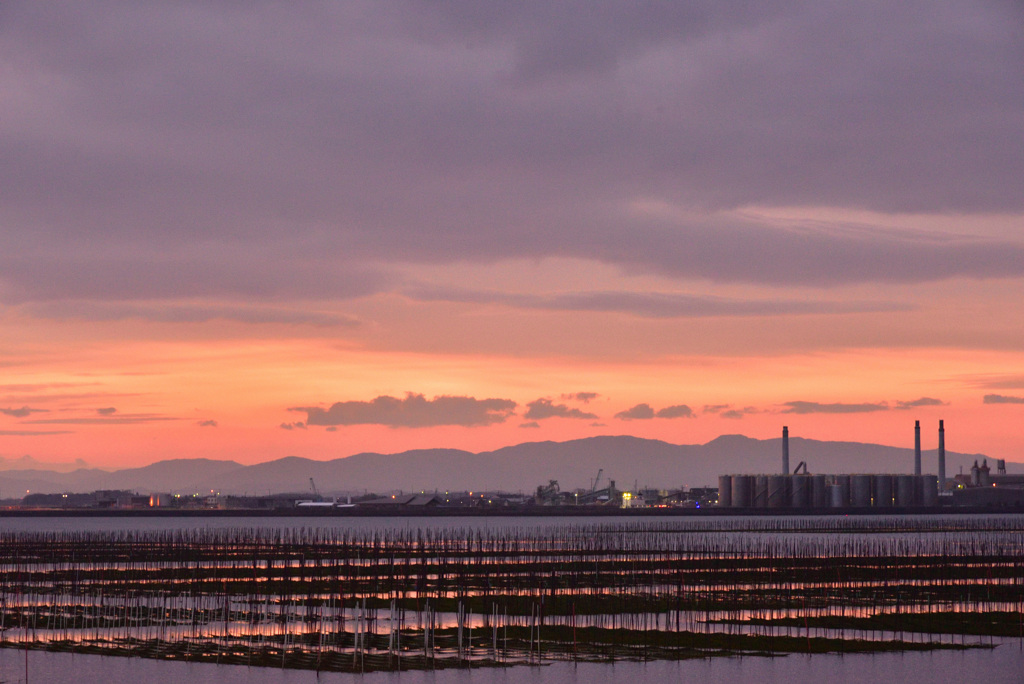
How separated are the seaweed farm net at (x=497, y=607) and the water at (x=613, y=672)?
155 centimetres

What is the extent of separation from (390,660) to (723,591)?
31.2 m

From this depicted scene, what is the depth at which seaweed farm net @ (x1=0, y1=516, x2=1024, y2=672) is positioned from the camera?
2064 inches

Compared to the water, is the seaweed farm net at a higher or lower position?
higher

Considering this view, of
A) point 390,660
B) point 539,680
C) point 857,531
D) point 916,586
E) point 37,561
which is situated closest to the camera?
point 539,680

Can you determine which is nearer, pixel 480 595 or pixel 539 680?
pixel 539 680

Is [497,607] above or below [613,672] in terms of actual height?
above

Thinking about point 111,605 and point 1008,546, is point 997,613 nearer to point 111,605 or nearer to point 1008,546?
point 111,605

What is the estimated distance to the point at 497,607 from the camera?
2586 inches

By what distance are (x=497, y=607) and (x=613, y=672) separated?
18578 millimetres

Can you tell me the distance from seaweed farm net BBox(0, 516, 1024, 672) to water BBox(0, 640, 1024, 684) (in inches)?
60.9

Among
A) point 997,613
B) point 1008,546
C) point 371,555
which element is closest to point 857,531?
point 1008,546

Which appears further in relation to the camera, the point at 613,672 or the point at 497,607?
the point at 497,607

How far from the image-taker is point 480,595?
7294 cm

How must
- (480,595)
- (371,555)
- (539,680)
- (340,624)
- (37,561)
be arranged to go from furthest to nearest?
(371,555), (37,561), (480,595), (340,624), (539,680)
